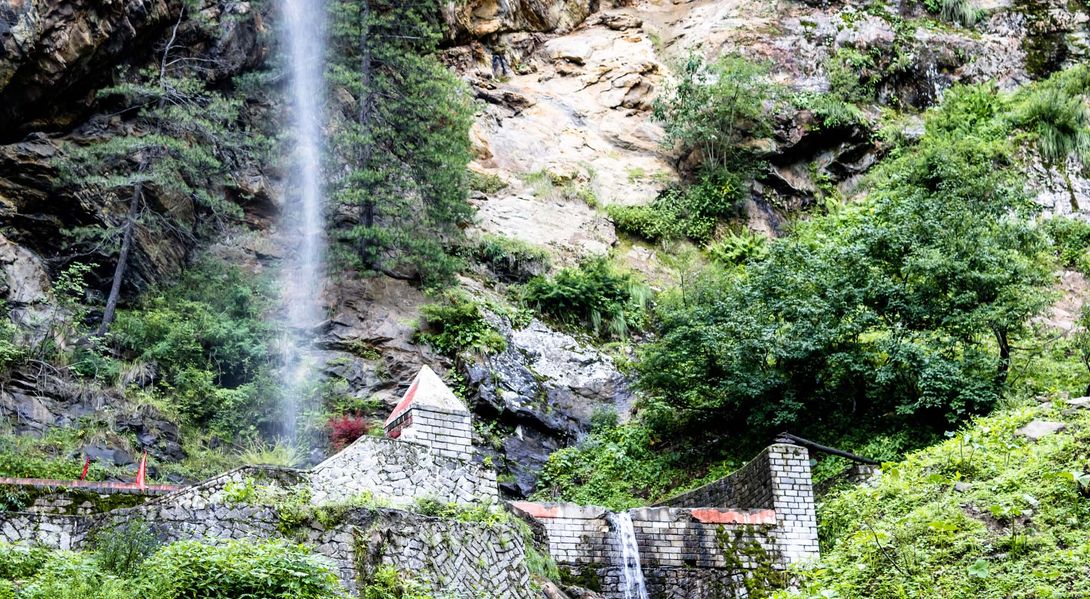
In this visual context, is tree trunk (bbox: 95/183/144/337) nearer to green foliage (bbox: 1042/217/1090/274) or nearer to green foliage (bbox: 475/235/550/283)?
green foliage (bbox: 475/235/550/283)

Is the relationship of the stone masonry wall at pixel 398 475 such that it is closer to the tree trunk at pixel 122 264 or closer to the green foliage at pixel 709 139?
the tree trunk at pixel 122 264

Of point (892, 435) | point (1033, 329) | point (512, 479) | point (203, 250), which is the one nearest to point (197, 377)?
point (203, 250)

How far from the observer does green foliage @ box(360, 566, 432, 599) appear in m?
10.2

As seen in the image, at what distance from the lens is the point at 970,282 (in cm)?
1633

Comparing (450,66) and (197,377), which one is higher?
(450,66)

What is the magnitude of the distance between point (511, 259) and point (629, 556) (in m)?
11.3

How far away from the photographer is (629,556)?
13.4m

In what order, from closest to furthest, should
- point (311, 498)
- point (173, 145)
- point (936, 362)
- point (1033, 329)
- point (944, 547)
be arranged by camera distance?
point (944, 547) < point (311, 498) < point (936, 362) < point (1033, 329) < point (173, 145)

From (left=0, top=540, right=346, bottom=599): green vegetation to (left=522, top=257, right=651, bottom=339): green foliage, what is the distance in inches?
524

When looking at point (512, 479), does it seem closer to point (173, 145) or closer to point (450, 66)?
point (173, 145)

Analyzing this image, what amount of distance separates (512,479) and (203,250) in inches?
309

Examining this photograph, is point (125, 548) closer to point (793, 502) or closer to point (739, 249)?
point (793, 502)

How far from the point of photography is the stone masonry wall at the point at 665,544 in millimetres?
13211

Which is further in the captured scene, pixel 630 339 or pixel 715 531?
pixel 630 339
